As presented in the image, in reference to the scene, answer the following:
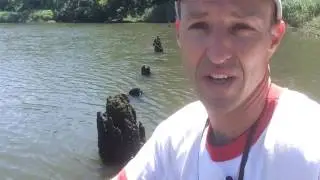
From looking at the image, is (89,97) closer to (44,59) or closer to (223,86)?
(44,59)

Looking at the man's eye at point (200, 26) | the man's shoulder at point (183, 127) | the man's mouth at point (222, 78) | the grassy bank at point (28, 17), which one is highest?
the man's eye at point (200, 26)

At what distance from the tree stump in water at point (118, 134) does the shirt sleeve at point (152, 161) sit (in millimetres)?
10614

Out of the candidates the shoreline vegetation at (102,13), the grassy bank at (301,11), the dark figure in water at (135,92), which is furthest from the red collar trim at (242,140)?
the shoreline vegetation at (102,13)

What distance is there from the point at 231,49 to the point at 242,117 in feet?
0.78

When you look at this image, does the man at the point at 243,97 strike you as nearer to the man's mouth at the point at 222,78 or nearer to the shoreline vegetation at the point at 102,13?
the man's mouth at the point at 222,78

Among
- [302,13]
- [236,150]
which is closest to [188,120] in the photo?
[236,150]

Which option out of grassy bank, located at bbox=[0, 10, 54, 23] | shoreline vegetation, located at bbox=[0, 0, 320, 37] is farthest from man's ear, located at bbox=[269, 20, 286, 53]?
grassy bank, located at bbox=[0, 10, 54, 23]

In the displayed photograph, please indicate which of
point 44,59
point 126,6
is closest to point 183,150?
point 44,59

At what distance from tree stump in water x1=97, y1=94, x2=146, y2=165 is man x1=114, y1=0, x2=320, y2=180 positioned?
10.9m

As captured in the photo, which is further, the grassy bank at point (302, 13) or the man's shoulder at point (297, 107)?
the grassy bank at point (302, 13)

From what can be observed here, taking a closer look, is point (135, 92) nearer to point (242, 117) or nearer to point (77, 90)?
point (77, 90)

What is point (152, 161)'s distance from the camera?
204 centimetres

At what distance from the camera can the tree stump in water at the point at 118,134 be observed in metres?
12.7

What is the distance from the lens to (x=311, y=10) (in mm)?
41688
